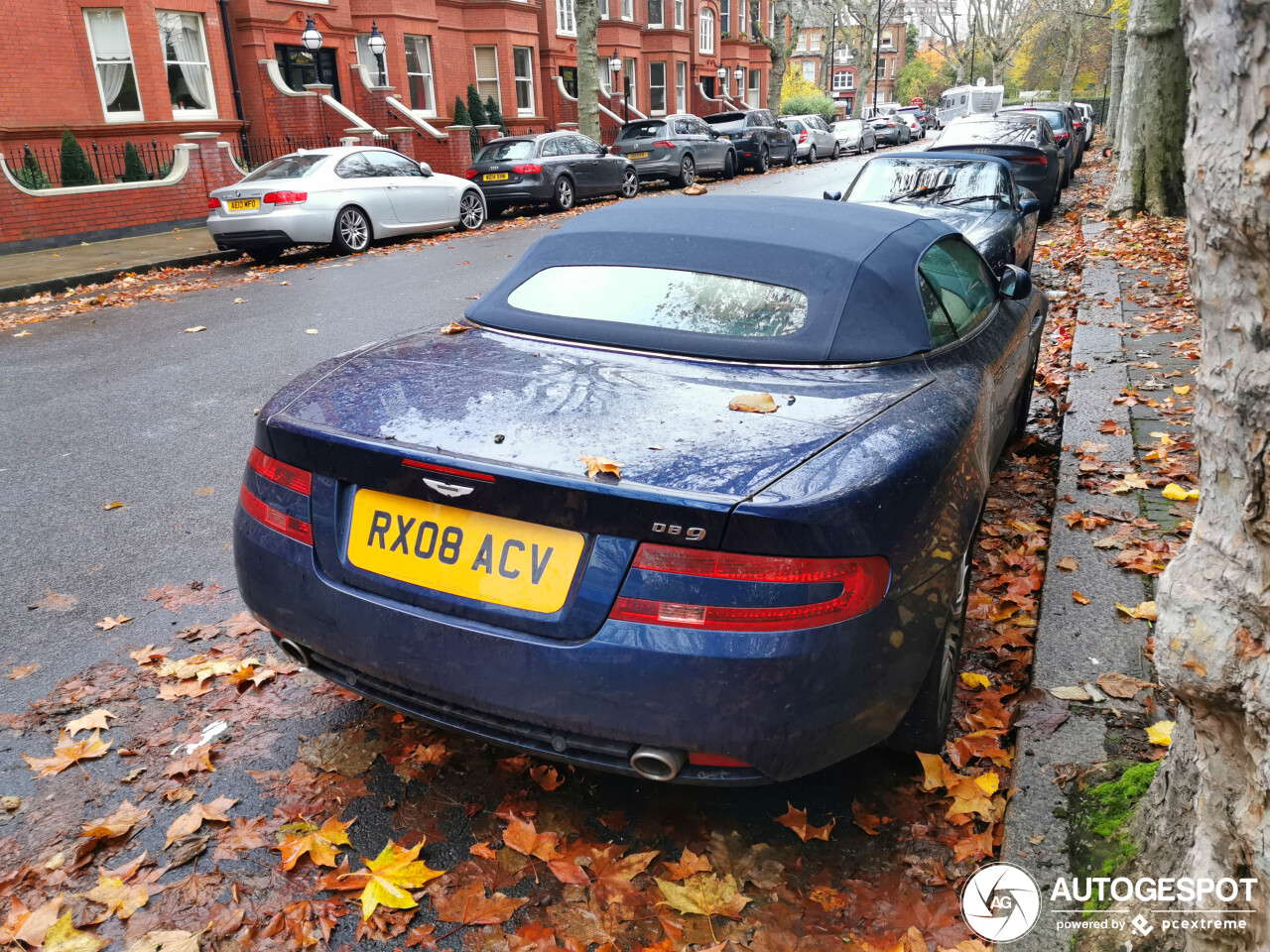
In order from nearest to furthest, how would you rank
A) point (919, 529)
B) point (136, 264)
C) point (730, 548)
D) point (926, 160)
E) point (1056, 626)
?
point (730, 548)
point (919, 529)
point (1056, 626)
point (926, 160)
point (136, 264)

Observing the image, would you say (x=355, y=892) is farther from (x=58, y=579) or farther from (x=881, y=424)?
(x=58, y=579)

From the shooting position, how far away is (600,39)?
1566 inches

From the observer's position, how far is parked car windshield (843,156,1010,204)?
31.8 ft

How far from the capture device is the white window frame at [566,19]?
3481cm

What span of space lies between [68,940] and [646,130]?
2466cm

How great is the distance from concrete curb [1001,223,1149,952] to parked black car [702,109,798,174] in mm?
25086

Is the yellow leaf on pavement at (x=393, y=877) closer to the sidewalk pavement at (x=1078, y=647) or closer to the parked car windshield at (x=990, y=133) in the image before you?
the sidewalk pavement at (x=1078, y=647)

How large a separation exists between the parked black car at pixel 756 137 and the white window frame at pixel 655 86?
12.4 meters

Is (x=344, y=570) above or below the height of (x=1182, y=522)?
above

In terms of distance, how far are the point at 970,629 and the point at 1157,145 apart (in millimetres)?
13062

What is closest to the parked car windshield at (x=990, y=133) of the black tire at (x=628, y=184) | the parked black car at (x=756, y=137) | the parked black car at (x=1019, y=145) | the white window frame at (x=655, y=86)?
the parked black car at (x=1019, y=145)

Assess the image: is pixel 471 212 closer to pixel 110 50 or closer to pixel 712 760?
pixel 110 50

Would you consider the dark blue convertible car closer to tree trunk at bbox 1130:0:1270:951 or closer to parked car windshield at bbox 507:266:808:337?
parked car windshield at bbox 507:266:808:337

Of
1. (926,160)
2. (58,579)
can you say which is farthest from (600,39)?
(58,579)
